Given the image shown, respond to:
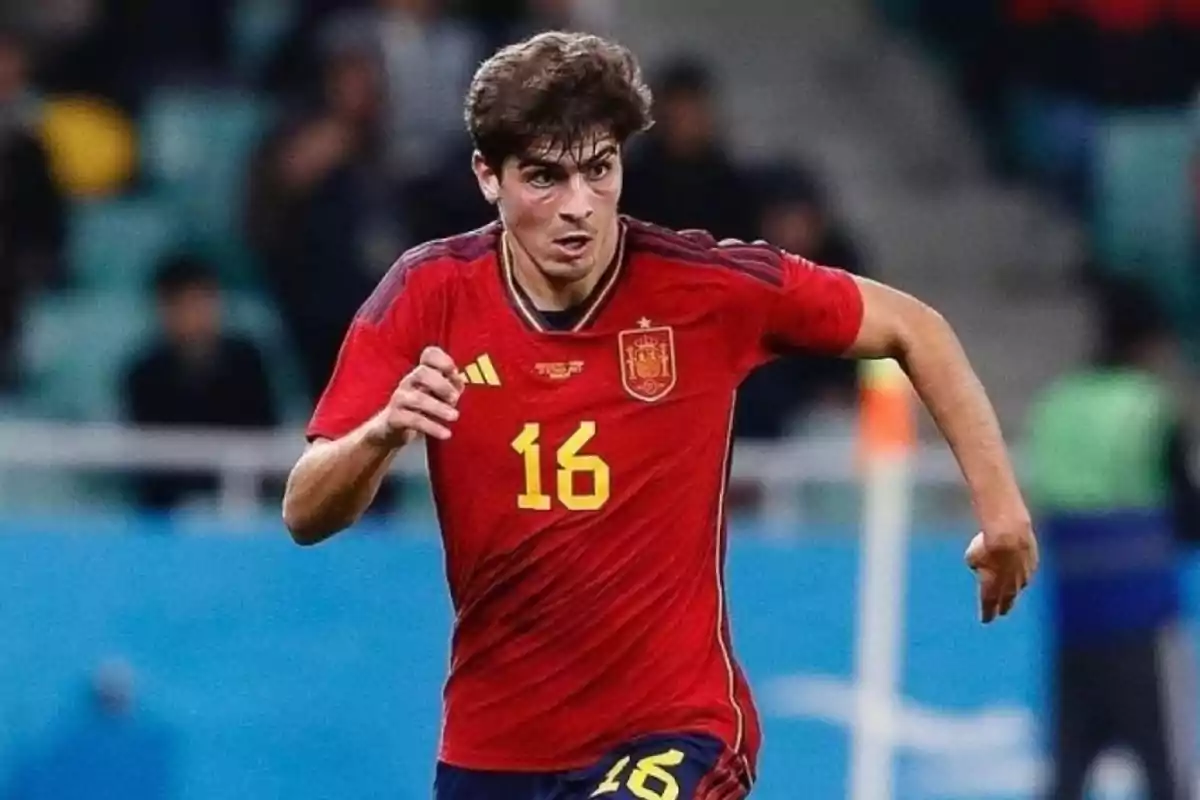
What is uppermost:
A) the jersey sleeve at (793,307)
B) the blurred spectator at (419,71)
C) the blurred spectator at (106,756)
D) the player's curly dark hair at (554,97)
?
the blurred spectator at (419,71)

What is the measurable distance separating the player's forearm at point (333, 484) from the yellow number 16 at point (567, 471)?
306mm

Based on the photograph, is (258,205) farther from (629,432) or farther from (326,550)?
(629,432)

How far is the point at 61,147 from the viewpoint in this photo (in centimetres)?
1181

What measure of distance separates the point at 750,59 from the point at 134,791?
19.7 feet

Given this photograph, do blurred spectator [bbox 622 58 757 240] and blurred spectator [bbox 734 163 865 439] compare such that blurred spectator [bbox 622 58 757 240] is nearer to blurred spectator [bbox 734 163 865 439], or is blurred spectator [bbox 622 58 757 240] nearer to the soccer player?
blurred spectator [bbox 734 163 865 439]

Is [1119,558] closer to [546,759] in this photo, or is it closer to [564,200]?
[546,759]

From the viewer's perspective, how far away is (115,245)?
1145 cm

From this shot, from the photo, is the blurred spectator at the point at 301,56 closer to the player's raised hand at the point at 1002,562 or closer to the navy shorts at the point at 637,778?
the navy shorts at the point at 637,778

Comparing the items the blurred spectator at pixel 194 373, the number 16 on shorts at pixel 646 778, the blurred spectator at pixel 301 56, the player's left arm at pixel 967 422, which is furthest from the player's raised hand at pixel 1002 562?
the blurred spectator at pixel 301 56

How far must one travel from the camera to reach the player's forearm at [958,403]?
5.47 metres

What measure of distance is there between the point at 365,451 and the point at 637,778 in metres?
0.76

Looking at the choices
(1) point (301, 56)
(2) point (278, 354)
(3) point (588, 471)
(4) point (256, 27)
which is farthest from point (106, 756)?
(4) point (256, 27)

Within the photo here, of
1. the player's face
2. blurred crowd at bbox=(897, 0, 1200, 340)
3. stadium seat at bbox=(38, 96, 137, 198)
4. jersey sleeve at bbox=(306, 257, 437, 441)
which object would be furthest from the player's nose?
blurred crowd at bbox=(897, 0, 1200, 340)

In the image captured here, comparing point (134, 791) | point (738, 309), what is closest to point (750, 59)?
point (134, 791)
